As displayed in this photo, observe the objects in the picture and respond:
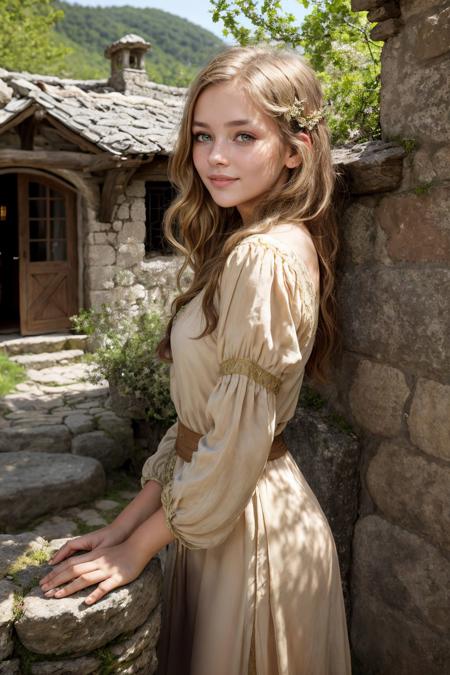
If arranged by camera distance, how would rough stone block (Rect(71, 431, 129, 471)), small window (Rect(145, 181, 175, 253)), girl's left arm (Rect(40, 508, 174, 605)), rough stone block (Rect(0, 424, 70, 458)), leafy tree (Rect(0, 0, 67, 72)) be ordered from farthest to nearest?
leafy tree (Rect(0, 0, 67, 72))
small window (Rect(145, 181, 175, 253))
rough stone block (Rect(0, 424, 70, 458))
rough stone block (Rect(71, 431, 129, 471))
girl's left arm (Rect(40, 508, 174, 605))

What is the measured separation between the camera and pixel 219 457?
1315 millimetres

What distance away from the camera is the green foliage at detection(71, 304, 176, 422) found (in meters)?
4.75

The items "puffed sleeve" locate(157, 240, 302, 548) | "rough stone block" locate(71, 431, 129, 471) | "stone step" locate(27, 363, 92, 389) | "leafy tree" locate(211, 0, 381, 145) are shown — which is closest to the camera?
"puffed sleeve" locate(157, 240, 302, 548)

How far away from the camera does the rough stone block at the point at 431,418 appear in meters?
1.66

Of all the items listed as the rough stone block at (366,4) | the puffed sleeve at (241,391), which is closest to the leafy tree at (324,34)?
the rough stone block at (366,4)

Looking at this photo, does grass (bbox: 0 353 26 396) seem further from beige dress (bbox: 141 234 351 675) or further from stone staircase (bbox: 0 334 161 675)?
beige dress (bbox: 141 234 351 675)

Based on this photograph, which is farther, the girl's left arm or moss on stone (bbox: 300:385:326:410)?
moss on stone (bbox: 300:385:326:410)

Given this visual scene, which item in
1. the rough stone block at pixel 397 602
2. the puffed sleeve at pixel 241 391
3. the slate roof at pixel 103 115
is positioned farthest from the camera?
the slate roof at pixel 103 115

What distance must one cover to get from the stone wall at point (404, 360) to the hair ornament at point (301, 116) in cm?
30

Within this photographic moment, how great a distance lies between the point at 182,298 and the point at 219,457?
21.3 inches

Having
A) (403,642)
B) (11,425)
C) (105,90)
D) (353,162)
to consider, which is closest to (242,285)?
(353,162)

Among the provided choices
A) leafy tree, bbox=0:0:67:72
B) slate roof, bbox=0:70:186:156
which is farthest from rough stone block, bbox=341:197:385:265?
leafy tree, bbox=0:0:67:72

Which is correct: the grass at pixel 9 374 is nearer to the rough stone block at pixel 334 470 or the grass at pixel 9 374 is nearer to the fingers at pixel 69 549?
the rough stone block at pixel 334 470

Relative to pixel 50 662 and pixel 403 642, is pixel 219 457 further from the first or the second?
pixel 403 642
